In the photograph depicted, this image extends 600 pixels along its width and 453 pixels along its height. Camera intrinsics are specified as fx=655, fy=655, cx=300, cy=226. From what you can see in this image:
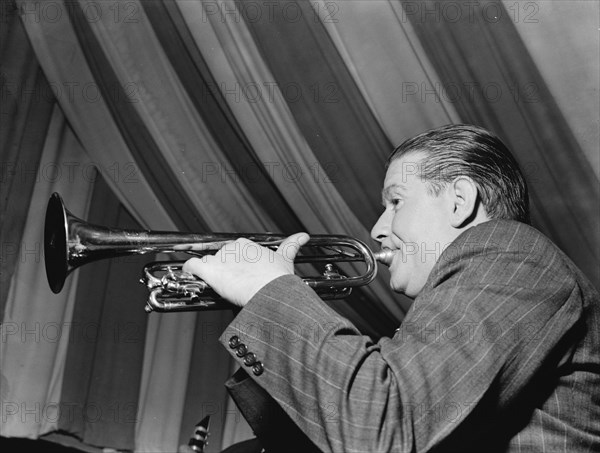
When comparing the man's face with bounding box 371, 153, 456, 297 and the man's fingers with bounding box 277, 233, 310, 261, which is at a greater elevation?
the man's fingers with bounding box 277, 233, 310, 261

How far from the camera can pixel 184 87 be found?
287cm

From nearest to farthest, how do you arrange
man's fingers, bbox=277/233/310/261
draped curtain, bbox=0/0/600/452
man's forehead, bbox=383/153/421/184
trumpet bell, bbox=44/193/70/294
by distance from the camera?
man's fingers, bbox=277/233/310/261, man's forehead, bbox=383/153/421/184, trumpet bell, bbox=44/193/70/294, draped curtain, bbox=0/0/600/452

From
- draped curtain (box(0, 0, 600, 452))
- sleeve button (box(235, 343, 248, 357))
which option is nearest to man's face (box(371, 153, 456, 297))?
sleeve button (box(235, 343, 248, 357))

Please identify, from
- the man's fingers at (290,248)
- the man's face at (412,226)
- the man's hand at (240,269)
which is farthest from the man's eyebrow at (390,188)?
the man's hand at (240,269)

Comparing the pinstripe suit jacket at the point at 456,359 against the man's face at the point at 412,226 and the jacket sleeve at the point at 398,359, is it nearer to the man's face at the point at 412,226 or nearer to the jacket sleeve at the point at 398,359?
the jacket sleeve at the point at 398,359

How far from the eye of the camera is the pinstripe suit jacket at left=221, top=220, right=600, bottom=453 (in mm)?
904

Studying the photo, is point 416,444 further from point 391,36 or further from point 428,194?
point 391,36

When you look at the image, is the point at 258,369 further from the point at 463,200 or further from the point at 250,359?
the point at 463,200

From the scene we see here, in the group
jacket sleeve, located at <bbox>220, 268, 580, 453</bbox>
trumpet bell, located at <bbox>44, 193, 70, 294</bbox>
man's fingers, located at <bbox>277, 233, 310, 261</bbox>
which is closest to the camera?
jacket sleeve, located at <bbox>220, 268, 580, 453</bbox>

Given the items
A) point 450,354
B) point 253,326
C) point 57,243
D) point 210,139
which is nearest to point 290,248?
point 253,326

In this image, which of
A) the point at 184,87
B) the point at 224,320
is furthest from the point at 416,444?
the point at 224,320

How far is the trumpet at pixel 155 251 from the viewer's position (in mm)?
1480

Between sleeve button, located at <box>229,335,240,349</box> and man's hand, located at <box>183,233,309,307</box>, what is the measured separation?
80 millimetres

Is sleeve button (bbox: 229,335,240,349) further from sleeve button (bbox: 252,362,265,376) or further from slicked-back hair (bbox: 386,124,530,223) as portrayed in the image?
slicked-back hair (bbox: 386,124,530,223)
